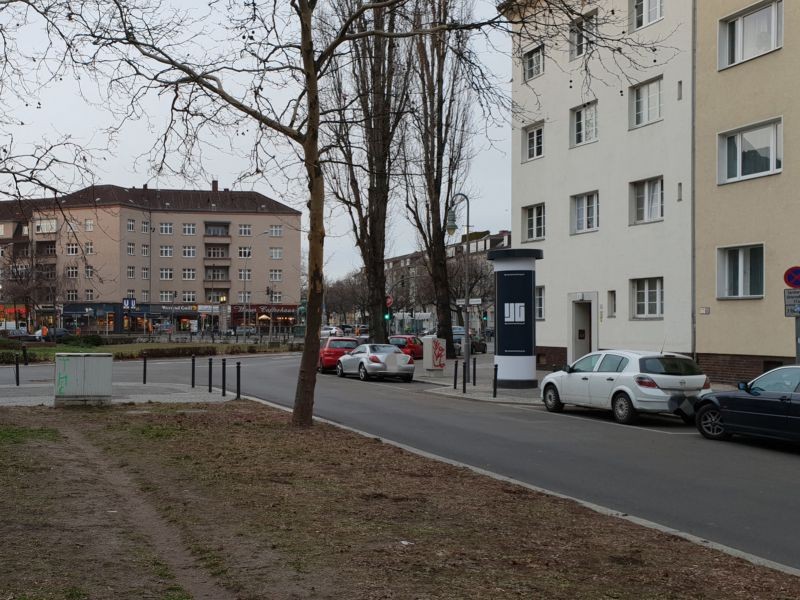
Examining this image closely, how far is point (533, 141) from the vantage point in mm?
34375

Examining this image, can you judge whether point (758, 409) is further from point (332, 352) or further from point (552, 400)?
point (332, 352)

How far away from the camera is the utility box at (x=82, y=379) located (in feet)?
55.6

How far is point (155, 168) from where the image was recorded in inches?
532

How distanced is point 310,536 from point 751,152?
21616mm

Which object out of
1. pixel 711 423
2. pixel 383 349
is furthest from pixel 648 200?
pixel 711 423

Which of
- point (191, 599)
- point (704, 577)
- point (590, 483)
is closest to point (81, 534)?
point (191, 599)

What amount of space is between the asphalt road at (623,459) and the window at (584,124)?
1338cm

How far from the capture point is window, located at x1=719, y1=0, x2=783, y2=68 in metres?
23.5

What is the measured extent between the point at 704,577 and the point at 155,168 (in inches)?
413

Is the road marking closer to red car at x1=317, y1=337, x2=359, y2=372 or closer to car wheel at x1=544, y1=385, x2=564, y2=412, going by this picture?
car wheel at x1=544, y1=385, x2=564, y2=412

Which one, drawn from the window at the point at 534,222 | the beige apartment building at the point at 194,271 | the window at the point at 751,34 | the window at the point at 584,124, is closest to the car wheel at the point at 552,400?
the window at the point at 751,34

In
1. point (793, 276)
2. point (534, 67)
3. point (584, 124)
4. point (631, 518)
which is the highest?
point (534, 67)

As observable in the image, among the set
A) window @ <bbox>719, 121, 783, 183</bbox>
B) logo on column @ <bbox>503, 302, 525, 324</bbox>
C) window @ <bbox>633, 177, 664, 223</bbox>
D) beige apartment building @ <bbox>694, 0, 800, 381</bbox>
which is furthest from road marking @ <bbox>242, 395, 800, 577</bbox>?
window @ <bbox>633, 177, 664, 223</bbox>

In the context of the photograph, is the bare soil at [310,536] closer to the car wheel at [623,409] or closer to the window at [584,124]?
the car wheel at [623,409]
